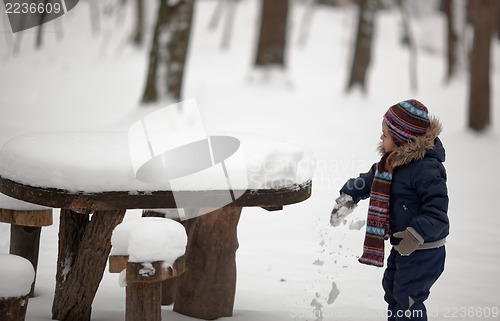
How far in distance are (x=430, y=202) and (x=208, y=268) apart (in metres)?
1.29

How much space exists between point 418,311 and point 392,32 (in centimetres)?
2460

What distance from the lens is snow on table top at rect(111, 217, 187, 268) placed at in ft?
8.57

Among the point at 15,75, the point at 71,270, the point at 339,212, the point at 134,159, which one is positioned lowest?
the point at 71,270

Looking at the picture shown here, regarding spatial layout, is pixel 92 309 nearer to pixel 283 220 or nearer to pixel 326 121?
pixel 283 220

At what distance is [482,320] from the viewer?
3.71m

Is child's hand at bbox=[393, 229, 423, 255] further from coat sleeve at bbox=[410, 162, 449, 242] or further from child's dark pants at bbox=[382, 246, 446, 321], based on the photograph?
child's dark pants at bbox=[382, 246, 446, 321]

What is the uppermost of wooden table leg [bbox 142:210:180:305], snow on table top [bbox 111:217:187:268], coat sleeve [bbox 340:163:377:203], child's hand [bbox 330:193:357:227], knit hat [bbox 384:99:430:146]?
knit hat [bbox 384:99:430:146]

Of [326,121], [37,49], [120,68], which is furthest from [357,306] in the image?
[37,49]

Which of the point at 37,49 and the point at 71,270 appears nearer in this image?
the point at 71,270

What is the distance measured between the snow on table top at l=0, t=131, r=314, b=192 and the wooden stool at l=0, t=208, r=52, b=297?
43cm

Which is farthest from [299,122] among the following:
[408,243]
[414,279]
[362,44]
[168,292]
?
[408,243]

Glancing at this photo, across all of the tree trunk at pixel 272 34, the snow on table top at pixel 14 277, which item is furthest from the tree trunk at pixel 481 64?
the snow on table top at pixel 14 277

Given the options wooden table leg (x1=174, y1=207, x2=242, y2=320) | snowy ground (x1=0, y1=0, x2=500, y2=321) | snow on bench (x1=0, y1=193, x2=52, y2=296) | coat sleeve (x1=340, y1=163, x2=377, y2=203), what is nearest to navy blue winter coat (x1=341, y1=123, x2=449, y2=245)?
coat sleeve (x1=340, y1=163, x2=377, y2=203)

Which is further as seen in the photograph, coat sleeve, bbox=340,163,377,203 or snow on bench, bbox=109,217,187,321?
coat sleeve, bbox=340,163,377,203
